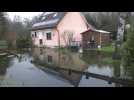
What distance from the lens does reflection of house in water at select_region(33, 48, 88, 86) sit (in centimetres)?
220

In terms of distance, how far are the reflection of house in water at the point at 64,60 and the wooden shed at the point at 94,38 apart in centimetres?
18

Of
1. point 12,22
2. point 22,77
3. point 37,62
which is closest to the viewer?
point 12,22

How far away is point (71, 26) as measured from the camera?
2.17 m

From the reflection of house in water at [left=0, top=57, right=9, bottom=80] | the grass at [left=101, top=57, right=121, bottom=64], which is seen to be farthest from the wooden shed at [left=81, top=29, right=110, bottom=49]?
the reflection of house in water at [left=0, top=57, right=9, bottom=80]

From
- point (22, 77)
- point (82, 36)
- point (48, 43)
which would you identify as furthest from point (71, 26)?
point (22, 77)

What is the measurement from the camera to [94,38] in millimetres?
2162

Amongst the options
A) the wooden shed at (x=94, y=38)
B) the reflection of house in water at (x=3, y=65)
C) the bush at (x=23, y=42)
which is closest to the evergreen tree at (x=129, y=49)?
the wooden shed at (x=94, y=38)

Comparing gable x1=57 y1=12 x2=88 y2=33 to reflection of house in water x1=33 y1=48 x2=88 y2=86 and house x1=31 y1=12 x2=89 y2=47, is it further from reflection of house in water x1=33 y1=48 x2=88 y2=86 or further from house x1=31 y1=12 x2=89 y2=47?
reflection of house in water x1=33 y1=48 x2=88 y2=86

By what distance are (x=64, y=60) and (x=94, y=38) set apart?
446 millimetres

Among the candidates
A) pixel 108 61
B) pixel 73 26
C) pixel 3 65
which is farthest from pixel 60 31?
pixel 3 65

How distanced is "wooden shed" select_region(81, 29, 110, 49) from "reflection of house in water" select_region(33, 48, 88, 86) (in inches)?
7.2

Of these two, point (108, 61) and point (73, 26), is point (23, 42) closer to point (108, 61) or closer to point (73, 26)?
point (73, 26)

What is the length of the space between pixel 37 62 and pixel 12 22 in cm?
60
